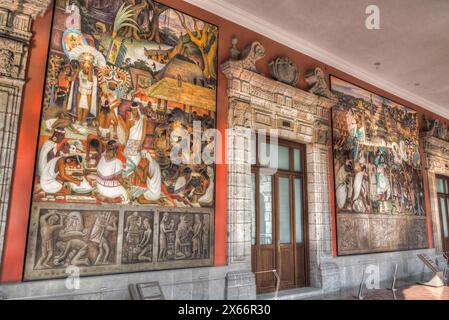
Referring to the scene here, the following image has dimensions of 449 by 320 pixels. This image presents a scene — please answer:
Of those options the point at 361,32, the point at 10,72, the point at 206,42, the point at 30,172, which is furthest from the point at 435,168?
the point at 10,72

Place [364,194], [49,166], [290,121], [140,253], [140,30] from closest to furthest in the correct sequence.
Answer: [49,166] → [140,253] → [140,30] → [290,121] → [364,194]

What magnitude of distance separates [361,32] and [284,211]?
13.1 ft

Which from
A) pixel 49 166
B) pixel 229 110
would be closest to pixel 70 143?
pixel 49 166

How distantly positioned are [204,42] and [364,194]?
5.23 meters

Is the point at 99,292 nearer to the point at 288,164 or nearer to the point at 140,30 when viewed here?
the point at 140,30

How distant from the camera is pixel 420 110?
35.4 feet

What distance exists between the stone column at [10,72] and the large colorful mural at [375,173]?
616 centimetres

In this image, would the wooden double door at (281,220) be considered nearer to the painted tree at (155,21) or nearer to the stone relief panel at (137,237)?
the stone relief panel at (137,237)

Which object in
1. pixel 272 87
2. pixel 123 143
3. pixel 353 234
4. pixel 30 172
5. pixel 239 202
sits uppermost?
pixel 272 87

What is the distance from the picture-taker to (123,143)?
15.6 feet

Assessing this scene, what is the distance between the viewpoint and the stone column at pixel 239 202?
545 cm

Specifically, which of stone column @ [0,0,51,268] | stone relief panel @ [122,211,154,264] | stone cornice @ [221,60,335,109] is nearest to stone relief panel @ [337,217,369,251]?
stone cornice @ [221,60,335,109]

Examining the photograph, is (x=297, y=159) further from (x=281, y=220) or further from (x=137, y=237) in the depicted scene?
(x=137, y=237)

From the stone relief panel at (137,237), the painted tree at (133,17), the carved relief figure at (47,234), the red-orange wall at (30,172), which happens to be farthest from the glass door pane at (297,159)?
the carved relief figure at (47,234)
